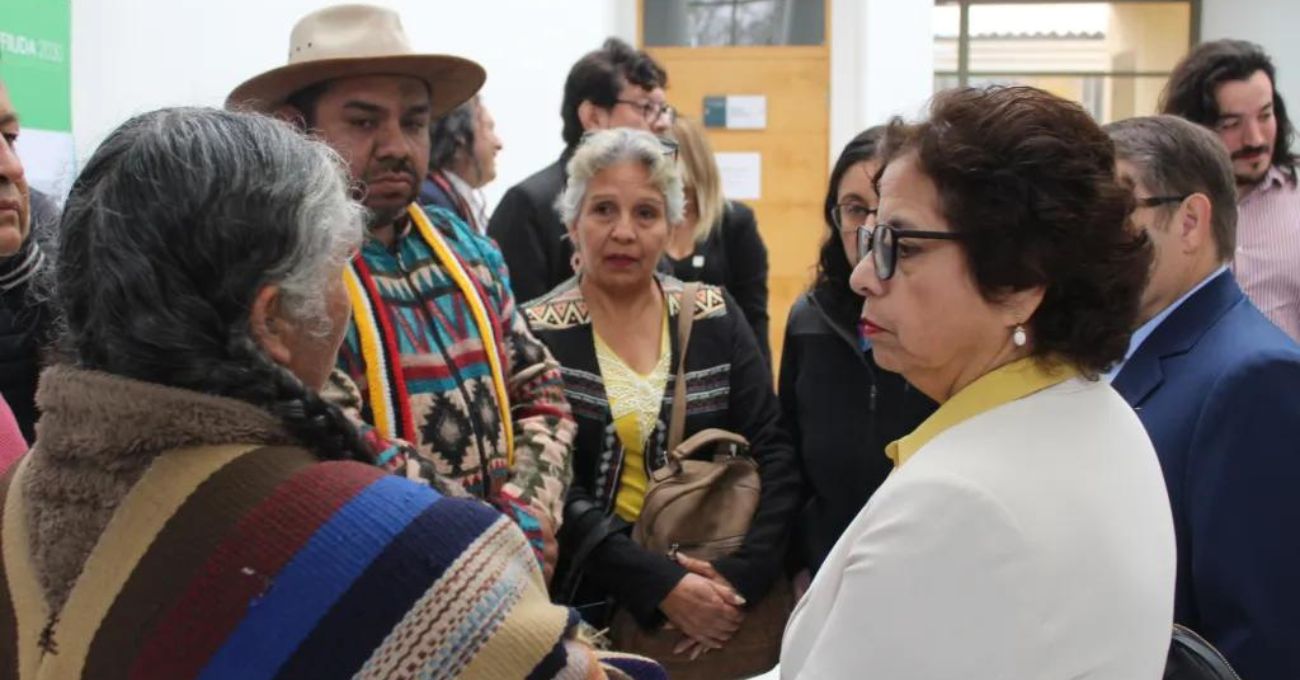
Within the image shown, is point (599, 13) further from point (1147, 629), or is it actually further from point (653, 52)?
point (1147, 629)

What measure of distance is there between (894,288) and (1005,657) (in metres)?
0.47

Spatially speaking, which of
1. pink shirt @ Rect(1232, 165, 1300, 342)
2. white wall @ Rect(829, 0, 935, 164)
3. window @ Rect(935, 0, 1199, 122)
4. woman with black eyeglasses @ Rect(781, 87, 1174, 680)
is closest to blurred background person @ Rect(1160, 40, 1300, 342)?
pink shirt @ Rect(1232, 165, 1300, 342)

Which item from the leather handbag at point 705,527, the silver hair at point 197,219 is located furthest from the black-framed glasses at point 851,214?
the silver hair at point 197,219

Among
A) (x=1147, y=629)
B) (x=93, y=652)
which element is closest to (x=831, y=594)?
(x=1147, y=629)

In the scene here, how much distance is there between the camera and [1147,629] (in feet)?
4.58

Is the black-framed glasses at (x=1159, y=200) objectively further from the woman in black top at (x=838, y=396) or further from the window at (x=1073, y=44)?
the window at (x=1073, y=44)

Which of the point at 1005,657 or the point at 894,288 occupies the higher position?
the point at 894,288

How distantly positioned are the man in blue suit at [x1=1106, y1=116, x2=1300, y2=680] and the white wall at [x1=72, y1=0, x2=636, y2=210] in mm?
1551

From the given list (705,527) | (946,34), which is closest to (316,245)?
(705,527)

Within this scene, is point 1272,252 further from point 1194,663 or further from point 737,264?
point 1194,663

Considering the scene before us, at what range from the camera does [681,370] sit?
2779 millimetres

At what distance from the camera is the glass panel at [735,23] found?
7961 millimetres

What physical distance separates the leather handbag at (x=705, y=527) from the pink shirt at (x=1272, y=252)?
1810 millimetres

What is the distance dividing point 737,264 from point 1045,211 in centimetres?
265
